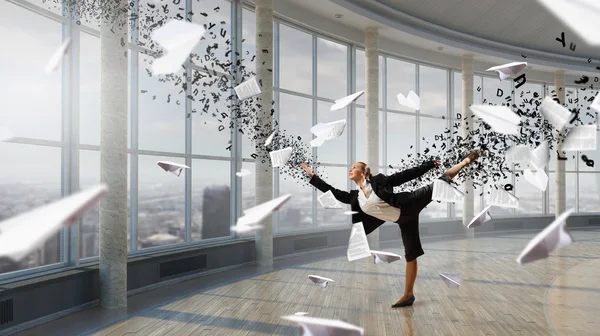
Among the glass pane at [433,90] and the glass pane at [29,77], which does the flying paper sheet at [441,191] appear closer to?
the glass pane at [29,77]

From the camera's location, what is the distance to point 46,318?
15.5 ft

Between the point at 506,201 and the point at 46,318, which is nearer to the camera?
the point at 46,318

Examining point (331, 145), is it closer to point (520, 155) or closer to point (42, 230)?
point (520, 155)

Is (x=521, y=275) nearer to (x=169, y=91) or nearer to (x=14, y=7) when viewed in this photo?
(x=169, y=91)

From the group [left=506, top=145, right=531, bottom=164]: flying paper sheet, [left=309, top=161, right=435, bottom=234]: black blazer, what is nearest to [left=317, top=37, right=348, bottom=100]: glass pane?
[left=309, top=161, right=435, bottom=234]: black blazer

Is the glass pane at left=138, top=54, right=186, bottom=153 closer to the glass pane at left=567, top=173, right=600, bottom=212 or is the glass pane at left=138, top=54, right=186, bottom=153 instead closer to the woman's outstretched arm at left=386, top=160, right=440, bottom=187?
the woman's outstretched arm at left=386, top=160, right=440, bottom=187

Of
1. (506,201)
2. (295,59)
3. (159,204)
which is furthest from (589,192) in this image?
(159,204)

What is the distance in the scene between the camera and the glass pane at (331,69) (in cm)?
1059

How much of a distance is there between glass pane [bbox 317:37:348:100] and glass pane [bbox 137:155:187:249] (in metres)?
4.27

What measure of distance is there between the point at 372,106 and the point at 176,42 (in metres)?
8.43

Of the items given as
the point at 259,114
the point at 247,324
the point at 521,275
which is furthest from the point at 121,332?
Result: the point at 521,275

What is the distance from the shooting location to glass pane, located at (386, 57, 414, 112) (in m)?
12.3

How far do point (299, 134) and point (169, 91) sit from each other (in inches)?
132

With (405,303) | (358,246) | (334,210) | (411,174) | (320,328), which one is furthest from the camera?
(334,210)
